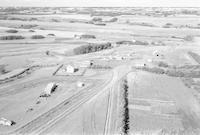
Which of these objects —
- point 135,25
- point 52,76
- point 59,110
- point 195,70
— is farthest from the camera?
point 135,25

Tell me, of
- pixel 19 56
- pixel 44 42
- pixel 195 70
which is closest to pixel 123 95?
pixel 195 70

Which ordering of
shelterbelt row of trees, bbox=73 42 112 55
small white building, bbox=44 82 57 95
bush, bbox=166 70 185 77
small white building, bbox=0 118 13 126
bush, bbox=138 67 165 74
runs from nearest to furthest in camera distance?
small white building, bbox=0 118 13 126 < small white building, bbox=44 82 57 95 < bush, bbox=166 70 185 77 < bush, bbox=138 67 165 74 < shelterbelt row of trees, bbox=73 42 112 55

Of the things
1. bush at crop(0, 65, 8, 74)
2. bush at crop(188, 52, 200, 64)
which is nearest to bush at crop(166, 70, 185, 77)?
bush at crop(188, 52, 200, 64)

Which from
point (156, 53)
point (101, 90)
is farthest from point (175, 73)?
point (101, 90)

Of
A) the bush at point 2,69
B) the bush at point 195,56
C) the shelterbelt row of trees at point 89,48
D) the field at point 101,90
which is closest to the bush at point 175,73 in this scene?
the field at point 101,90

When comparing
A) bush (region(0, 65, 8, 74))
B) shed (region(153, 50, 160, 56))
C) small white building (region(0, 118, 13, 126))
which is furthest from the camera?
shed (region(153, 50, 160, 56))

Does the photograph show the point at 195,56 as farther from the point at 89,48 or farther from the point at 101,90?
the point at 101,90

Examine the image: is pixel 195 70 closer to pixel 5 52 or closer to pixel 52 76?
pixel 52 76

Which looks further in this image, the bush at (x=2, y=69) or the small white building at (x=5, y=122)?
the bush at (x=2, y=69)

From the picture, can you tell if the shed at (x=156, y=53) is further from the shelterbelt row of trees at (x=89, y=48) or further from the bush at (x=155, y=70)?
the shelterbelt row of trees at (x=89, y=48)

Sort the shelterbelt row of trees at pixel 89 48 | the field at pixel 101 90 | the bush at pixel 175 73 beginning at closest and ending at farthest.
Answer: the field at pixel 101 90, the bush at pixel 175 73, the shelterbelt row of trees at pixel 89 48

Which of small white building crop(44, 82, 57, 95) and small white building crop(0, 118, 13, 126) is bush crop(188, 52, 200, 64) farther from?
small white building crop(0, 118, 13, 126)
